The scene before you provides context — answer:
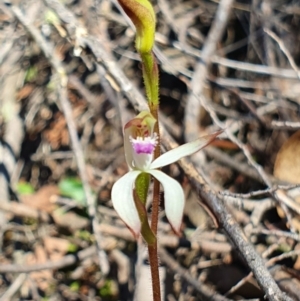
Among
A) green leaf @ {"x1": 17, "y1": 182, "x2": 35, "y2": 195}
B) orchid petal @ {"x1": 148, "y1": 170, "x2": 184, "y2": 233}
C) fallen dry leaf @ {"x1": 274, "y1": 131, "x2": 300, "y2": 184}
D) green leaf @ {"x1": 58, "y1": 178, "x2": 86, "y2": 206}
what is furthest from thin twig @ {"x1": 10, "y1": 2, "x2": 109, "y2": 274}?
orchid petal @ {"x1": 148, "y1": 170, "x2": 184, "y2": 233}

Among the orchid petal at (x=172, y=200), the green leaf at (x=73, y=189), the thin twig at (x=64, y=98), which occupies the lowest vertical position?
the green leaf at (x=73, y=189)

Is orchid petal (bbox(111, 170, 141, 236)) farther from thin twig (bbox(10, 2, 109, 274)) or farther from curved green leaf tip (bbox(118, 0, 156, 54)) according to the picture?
thin twig (bbox(10, 2, 109, 274))

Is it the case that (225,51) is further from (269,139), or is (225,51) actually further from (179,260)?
(179,260)

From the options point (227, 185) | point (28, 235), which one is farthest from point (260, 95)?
point (28, 235)

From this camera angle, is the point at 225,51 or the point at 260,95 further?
the point at 225,51

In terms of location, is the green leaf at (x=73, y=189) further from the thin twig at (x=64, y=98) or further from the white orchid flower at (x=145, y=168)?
the white orchid flower at (x=145, y=168)

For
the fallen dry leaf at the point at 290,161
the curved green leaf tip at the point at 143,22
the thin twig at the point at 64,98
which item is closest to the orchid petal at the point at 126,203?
the curved green leaf tip at the point at 143,22
